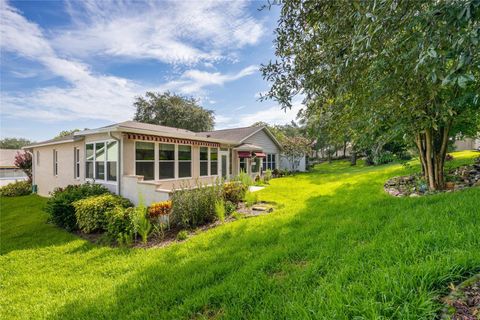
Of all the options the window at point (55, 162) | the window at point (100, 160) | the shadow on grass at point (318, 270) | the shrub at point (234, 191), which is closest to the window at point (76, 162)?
the window at point (100, 160)

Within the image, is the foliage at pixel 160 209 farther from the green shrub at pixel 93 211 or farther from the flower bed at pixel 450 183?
the flower bed at pixel 450 183

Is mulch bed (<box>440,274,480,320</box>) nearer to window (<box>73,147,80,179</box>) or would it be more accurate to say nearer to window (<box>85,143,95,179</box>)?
window (<box>85,143,95,179</box>)

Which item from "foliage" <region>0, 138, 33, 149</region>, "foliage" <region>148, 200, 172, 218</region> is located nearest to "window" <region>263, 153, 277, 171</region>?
"foliage" <region>148, 200, 172, 218</region>

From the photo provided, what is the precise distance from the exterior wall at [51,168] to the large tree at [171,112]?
18693 mm

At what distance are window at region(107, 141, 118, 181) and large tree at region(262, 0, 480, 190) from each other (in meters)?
7.47

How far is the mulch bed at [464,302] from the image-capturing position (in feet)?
6.16

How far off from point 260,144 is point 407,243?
1755cm

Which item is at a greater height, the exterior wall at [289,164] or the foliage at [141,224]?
the exterior wall at [289,164]

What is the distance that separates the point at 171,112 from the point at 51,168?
20.5 metres

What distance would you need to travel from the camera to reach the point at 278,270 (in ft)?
11.9

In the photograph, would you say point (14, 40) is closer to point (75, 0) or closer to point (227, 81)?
point (75, 0)

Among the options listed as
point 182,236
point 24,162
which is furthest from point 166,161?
point 24,162

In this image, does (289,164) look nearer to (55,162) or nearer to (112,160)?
(112,160)

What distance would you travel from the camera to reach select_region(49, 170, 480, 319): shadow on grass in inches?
92.0
